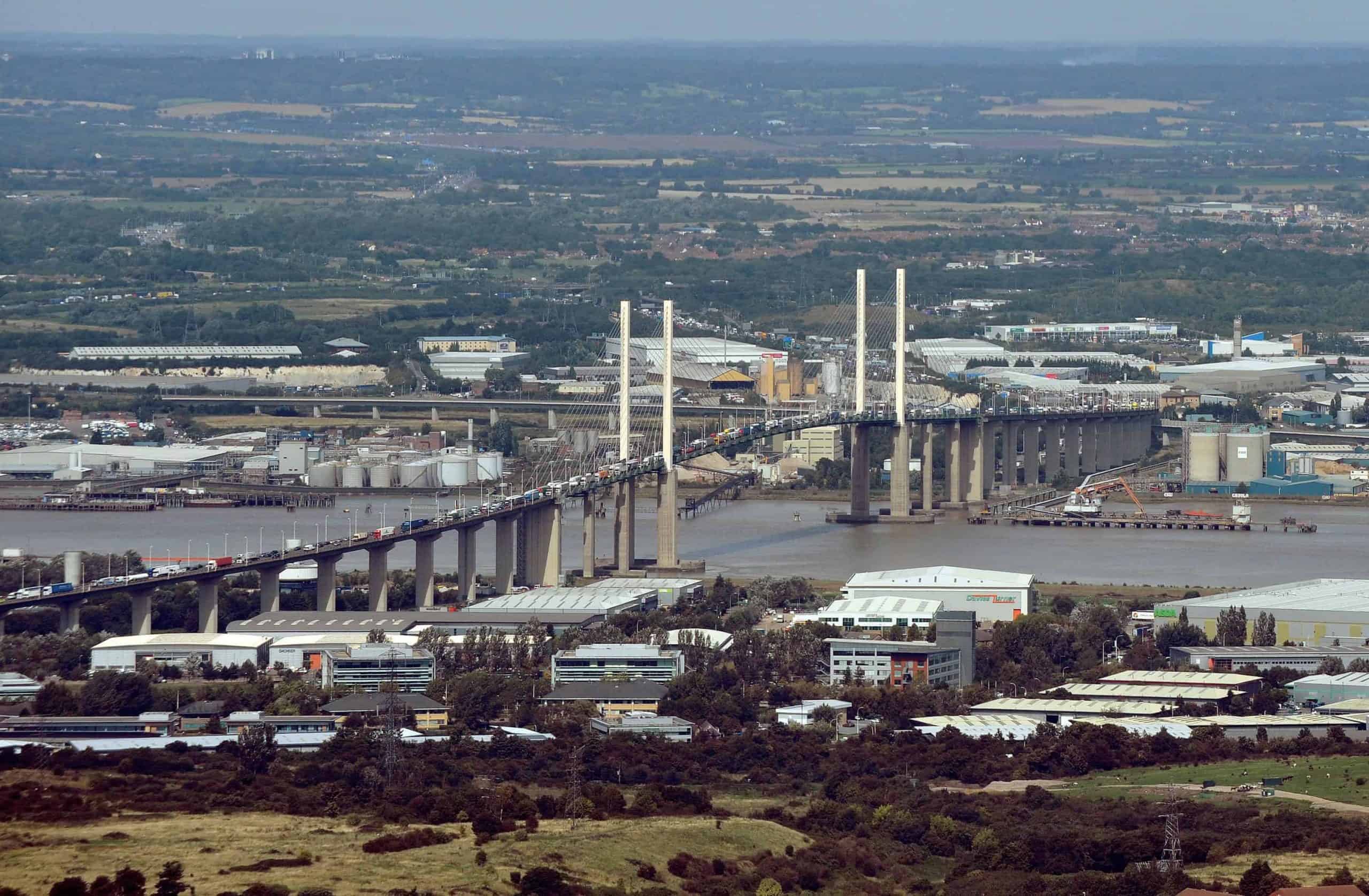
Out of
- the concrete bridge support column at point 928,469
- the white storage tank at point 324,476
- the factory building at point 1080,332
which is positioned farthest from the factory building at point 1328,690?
the factory building at point 1080,332

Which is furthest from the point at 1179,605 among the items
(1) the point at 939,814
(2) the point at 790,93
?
(2) the point at 790,93

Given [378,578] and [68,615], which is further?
[378,578]

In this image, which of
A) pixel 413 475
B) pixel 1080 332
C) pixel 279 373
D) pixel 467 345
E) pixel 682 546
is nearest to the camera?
pixel 682 546

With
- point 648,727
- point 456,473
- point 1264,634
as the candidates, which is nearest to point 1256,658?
point 1264,634

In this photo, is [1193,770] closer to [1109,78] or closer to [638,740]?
[638,740]

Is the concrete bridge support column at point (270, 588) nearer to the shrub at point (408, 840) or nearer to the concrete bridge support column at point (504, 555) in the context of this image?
the concrete bridge support column at point (504, 555)

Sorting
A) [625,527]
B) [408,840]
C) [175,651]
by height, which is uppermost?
[408,840]

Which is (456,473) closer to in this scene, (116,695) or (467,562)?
(467,562)

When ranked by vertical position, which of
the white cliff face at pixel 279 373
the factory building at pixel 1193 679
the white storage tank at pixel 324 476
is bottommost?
the white cliff face at pixel 279 373
